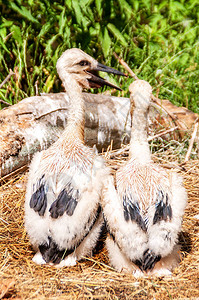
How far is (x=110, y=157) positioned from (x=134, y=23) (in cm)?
258

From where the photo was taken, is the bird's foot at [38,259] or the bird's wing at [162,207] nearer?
the bird's wing at [162,207]

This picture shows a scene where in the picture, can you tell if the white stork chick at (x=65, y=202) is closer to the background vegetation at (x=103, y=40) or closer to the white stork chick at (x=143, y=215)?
the white stork chick at (x=143, y=215)

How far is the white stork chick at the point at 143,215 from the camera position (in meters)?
2.91

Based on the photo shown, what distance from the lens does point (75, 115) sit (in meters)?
3.71

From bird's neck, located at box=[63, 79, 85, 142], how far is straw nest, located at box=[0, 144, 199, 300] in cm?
102

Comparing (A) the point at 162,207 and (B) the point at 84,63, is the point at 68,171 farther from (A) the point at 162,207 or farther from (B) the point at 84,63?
(B) the point at 84,63

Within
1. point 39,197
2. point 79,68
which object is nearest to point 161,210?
point 39,197

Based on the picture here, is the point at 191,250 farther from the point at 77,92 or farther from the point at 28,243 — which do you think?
the point at 77,92

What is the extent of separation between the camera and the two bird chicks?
2.94 m

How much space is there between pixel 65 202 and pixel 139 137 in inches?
35.0

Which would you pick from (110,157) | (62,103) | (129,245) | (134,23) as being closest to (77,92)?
(62,103)

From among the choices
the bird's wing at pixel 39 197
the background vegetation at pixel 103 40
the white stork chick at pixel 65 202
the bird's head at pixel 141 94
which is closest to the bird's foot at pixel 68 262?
the white stork chick at pixel 65 202

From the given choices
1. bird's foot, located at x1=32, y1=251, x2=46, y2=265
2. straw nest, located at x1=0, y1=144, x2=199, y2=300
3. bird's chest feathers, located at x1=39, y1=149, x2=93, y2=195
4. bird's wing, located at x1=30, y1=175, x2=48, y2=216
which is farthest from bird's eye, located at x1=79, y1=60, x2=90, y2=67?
bird's foot, located at x1=32, y1=251, x2=46, y2=265

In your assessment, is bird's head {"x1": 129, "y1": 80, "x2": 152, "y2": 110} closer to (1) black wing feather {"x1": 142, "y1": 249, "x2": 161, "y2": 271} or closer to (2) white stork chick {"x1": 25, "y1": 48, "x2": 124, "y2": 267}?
(2) white stork chick {"x1": 25, "y1": 48, "x2": 124, "y2": 267}
